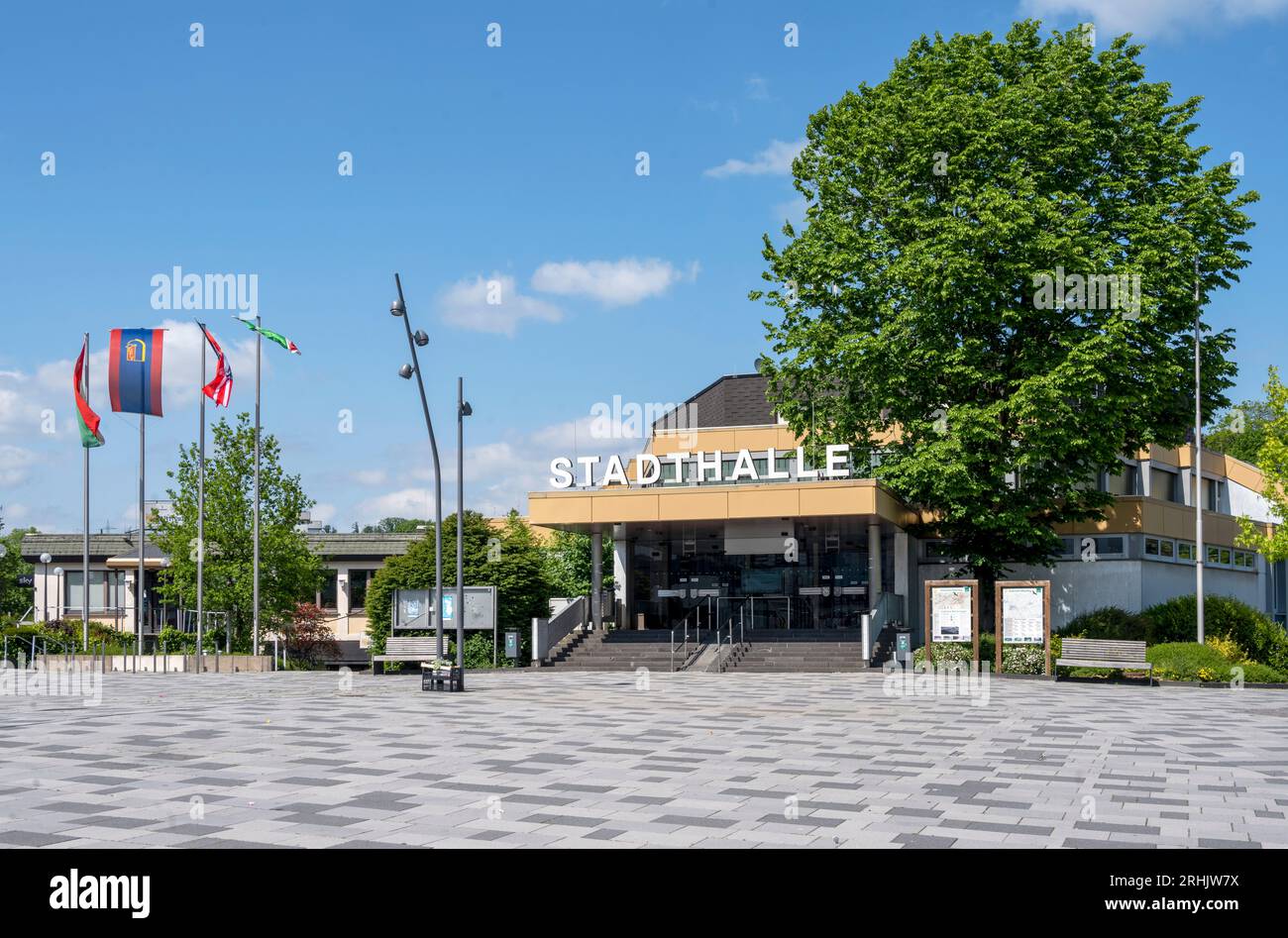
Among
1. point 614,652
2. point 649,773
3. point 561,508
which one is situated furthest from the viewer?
point 561,508

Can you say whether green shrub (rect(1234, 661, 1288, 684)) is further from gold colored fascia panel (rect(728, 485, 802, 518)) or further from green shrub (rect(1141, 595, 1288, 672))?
gold colored fascia panel (rect(728, 485, 802, 518))

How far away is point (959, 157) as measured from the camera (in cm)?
3347

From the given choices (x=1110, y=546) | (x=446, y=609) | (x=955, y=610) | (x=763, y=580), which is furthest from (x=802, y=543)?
(x=446, y=609)

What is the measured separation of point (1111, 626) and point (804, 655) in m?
9.13

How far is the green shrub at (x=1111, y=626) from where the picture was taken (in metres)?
35.8

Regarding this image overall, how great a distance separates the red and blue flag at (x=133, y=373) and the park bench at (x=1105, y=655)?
3029 centimetres

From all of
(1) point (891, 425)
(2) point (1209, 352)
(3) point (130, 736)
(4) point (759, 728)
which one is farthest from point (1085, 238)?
(3) point (130, 736)

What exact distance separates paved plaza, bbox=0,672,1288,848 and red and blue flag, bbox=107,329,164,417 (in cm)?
1908

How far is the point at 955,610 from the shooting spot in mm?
31297

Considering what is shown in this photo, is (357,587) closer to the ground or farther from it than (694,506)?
closer to the ground

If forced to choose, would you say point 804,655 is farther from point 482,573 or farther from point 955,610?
point 482,573

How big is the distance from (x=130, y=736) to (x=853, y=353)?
2297cm

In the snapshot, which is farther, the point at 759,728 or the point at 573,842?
the point at 759,728

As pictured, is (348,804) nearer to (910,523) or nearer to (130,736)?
(130,736)
